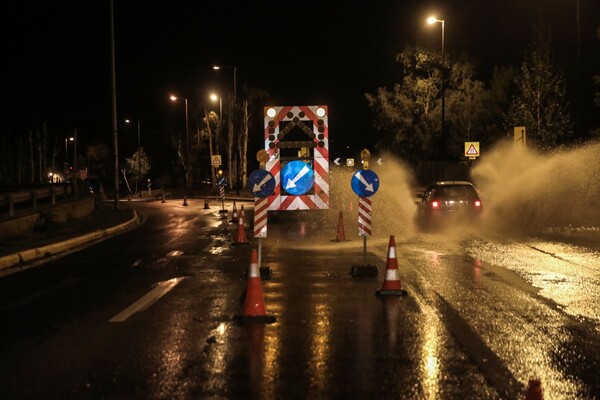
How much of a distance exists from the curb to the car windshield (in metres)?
9.86

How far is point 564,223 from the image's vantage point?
23.5 metres

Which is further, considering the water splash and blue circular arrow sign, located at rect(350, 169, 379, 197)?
the water splash

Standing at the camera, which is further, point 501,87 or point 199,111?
point 199,111

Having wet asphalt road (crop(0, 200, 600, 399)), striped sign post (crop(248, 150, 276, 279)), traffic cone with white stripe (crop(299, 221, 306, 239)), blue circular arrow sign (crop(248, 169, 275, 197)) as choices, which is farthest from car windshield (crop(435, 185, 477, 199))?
blue circular arrow sign (crop(248, 169, 275, 197))

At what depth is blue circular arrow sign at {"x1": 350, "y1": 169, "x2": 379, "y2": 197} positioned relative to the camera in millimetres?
12586

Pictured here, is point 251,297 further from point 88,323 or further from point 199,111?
point 199,111

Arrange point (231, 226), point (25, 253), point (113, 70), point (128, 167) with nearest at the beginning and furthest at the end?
point (25, 253) < point (231, 226) < point (113, 70) < point (128, 167)

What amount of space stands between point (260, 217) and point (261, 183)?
972 mm

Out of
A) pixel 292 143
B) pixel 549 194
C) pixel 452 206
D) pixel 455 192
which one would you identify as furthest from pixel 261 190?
pixel 549 194

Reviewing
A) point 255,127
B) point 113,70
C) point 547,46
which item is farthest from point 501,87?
point 113,70

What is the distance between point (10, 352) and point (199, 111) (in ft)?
193

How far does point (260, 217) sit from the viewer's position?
1292 centimetres

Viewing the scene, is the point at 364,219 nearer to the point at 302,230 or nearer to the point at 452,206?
the point at 452,206

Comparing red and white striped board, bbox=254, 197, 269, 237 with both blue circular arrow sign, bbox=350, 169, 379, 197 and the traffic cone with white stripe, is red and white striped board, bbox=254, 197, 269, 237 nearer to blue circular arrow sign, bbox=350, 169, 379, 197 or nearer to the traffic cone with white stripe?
blue circular arrow sign, bbox=350, 169, 379, 197
